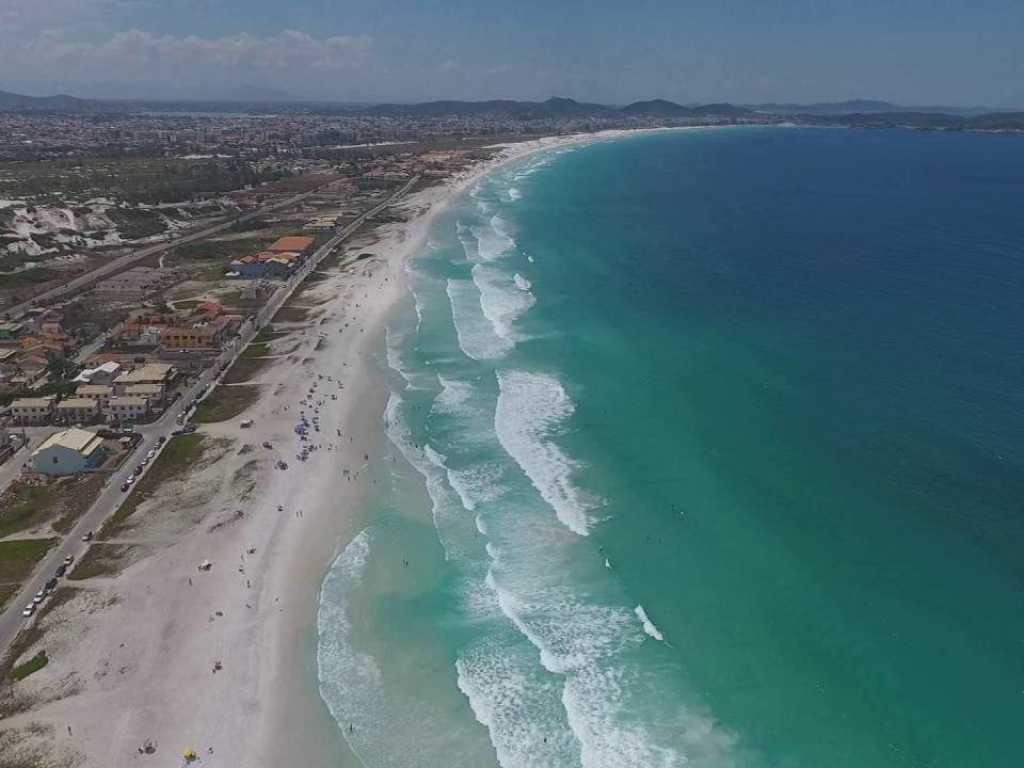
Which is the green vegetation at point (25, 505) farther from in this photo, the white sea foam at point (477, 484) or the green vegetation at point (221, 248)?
the green vegetation at point (221, 248)

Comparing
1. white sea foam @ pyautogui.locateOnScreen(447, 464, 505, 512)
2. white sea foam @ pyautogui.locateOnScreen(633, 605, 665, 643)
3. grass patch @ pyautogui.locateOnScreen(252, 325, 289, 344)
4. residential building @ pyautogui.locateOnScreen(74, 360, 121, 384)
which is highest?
residential building @ pyautogui.locateOnScreen(74, 360, 121, 384)

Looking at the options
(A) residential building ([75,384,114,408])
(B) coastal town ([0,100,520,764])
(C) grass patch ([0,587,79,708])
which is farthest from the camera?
(A) residential building ([75,384,114,408])

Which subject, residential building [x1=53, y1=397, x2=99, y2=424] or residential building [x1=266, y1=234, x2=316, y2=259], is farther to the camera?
residential building [x1=266, y1=234, x2=316, y2=259]

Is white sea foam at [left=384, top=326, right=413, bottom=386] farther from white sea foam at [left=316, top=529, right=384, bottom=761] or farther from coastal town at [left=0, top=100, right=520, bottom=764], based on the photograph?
white sea foam at [left=316, top=529, right=384, bottom=761]

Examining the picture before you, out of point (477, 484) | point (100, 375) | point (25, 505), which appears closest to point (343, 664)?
point (477, 484)

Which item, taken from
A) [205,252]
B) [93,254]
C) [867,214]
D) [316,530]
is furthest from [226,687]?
[867,214]

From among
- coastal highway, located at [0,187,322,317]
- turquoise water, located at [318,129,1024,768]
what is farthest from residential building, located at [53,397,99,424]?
coastal highway, located at [0,187,322,317]

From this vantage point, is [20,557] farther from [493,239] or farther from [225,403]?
[493,239]

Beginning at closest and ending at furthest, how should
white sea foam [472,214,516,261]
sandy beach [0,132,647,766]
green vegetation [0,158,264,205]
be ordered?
sandy beach [0,132,647,766], white sea foam [472,214,516,261], green vegetation [0,158,264,205]
